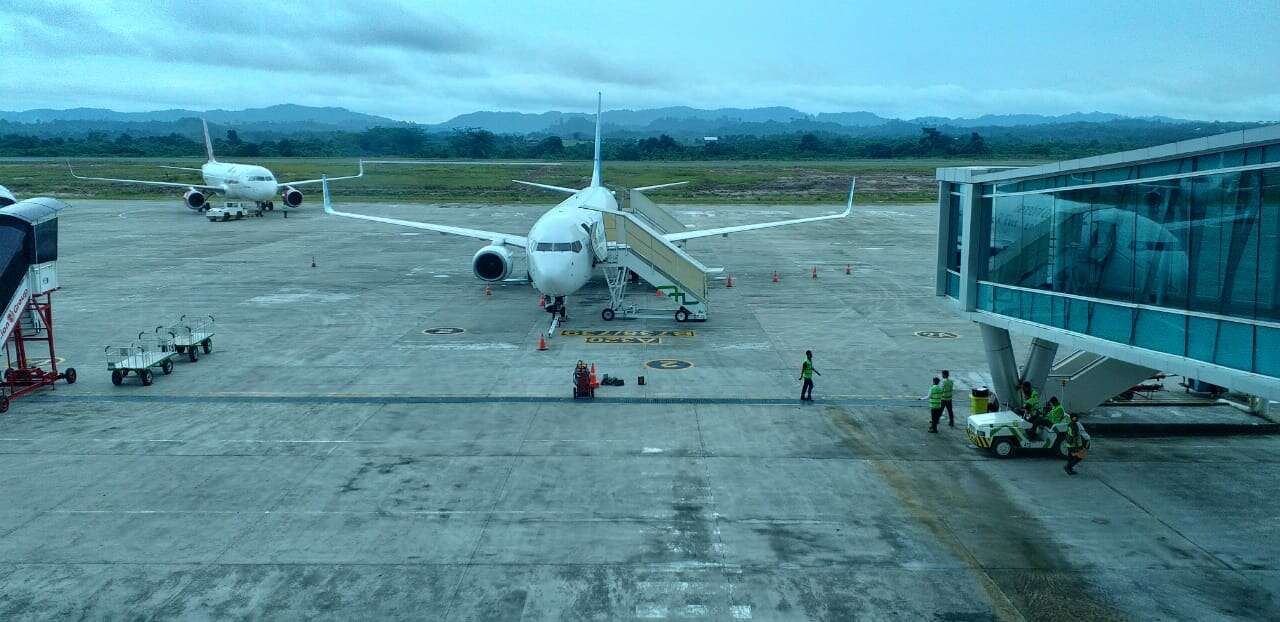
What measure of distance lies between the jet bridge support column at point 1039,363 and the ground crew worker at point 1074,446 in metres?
2.49

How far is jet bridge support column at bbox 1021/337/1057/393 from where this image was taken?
2252 cm

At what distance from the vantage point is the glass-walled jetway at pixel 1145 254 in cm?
1380

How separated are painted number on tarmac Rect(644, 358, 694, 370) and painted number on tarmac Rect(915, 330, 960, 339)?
10.4 meters

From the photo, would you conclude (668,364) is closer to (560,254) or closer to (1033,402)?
(560,254)

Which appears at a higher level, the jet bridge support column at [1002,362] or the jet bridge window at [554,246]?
the jet bridge window at [554,246]

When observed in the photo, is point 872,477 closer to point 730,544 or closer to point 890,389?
point 730,544

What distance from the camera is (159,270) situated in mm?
51375

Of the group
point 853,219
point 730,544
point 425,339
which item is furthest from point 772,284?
point 853,219

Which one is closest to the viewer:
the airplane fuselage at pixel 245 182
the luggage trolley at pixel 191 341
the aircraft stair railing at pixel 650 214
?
the luggage trolley at pixel 191 341

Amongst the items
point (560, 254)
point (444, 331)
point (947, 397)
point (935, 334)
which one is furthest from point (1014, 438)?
point (444, 331)

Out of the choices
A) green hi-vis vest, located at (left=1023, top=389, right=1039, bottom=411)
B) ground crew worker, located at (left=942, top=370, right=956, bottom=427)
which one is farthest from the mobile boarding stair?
green hi-vis vest, located at (left=1023, top=389, right=1039, bottom=411)

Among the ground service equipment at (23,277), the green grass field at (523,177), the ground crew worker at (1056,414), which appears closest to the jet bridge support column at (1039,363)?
the ground crew worker at (1056,414)

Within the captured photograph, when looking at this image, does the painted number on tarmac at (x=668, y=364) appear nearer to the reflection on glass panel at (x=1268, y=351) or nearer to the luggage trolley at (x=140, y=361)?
the luggage trolley at (x=140, y=361)

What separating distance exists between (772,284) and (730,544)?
106 ft
